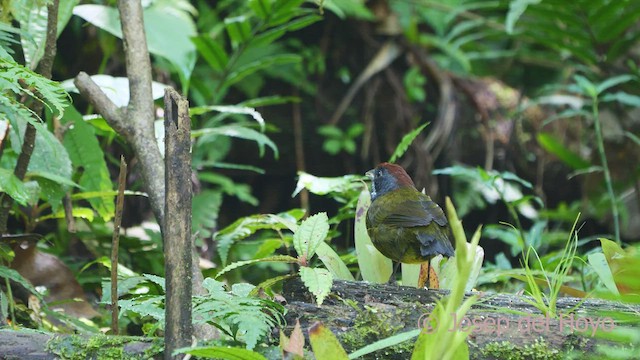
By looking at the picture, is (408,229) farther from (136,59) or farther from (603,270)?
(136,59)

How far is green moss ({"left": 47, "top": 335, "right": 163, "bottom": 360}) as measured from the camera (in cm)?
185

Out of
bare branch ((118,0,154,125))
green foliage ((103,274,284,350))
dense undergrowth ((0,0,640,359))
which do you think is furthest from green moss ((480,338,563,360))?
bare branch ((118,0,154,125))

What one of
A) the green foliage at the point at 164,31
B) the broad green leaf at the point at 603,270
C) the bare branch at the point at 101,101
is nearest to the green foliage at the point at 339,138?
→ the green foliage at the point at 164,31

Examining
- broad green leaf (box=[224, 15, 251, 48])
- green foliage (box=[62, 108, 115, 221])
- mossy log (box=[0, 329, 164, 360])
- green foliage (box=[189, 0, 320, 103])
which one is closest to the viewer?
mossy log (box=[0, 329, 164, 360])

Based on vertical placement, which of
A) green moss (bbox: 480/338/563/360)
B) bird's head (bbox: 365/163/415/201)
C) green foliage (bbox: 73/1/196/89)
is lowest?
green moss (bbox: 480/338/563/360)

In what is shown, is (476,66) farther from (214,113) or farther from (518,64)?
(214,113)

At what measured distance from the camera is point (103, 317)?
303 cm

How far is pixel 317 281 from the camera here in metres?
1.93

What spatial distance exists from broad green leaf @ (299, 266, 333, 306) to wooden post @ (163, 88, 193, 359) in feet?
1.08

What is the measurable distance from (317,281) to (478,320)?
16.6 inches

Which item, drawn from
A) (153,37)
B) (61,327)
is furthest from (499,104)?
(61,327)

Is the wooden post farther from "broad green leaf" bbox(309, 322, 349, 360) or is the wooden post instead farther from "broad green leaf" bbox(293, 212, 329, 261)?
"broad green leaf" bbox(293, 212, 329, 261)

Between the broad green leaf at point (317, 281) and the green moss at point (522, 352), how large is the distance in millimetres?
413

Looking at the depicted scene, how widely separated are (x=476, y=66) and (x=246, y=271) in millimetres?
3067
